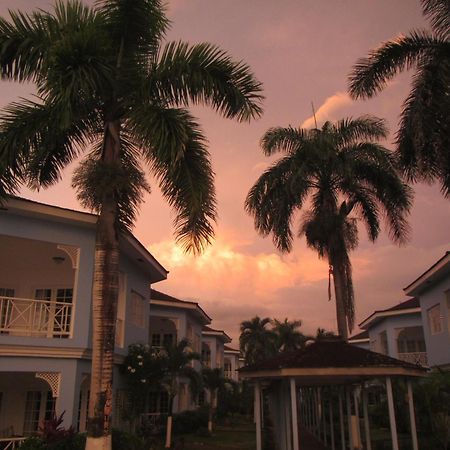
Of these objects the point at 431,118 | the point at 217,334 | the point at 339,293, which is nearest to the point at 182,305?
the point at 339,293

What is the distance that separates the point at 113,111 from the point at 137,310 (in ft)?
38.2

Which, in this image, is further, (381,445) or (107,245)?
(381,445)

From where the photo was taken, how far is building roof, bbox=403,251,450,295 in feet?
64.6

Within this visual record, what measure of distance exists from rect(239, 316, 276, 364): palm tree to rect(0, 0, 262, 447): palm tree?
4742 cm

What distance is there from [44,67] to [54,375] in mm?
8631

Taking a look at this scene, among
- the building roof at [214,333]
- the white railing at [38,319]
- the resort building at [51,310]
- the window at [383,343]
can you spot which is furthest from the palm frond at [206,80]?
the building roof at [214,333]

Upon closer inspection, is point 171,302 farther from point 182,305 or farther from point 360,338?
point 360,338

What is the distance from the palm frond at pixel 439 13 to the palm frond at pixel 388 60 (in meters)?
0.35

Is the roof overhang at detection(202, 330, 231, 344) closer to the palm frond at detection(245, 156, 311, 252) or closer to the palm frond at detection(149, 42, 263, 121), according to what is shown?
the palm frond at detection(245, 156, 311, 252)

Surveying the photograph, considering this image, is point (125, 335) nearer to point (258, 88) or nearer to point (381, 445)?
point (381, 445)

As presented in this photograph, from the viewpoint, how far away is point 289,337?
5706 centimetres

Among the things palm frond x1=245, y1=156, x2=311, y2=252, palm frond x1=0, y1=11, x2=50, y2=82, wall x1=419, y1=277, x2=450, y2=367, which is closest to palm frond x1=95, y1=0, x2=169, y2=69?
palm frond x1=0, y1=11, x2=50, y2=82

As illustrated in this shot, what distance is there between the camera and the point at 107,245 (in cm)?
1087

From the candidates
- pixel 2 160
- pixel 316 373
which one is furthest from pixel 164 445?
pixel 2 160
